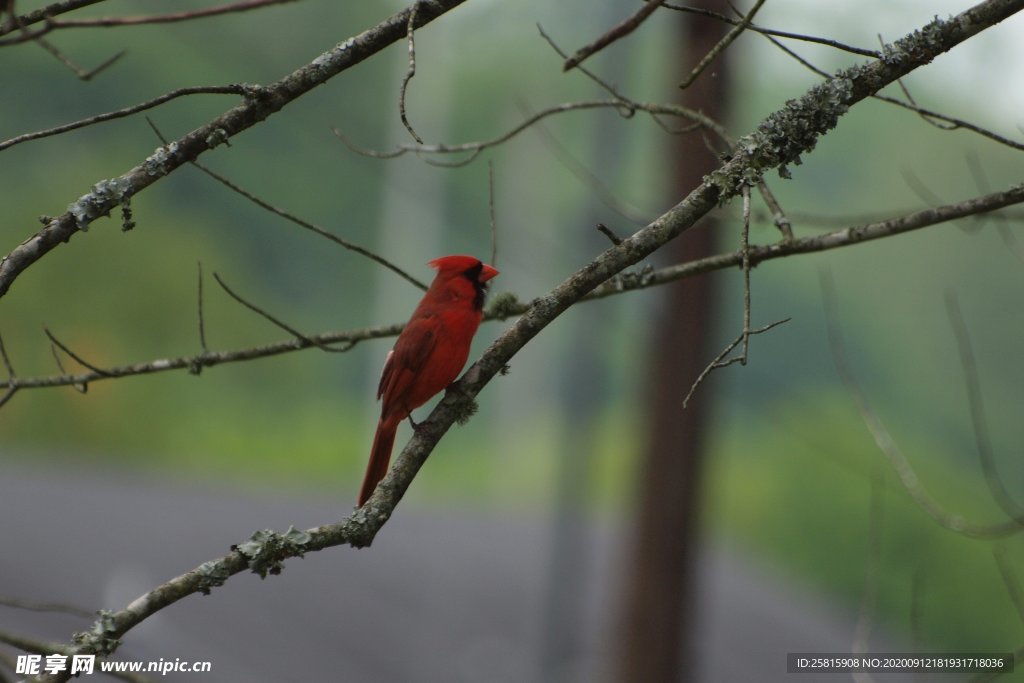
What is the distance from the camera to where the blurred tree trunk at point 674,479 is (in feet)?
16.2

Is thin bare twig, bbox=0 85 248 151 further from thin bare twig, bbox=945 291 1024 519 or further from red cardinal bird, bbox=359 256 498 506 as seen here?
thin bare twig, bbox=945 291 1024 519

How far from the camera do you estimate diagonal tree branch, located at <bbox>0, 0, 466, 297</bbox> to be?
6.21 ft

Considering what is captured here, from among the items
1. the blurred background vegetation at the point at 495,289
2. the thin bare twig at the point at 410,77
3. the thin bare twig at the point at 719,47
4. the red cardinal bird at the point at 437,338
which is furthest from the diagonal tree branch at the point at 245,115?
the blurred background vegetation at the point at 495,289

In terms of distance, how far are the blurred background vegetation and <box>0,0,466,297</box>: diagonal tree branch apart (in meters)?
4.38

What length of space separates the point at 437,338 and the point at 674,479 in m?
2.32

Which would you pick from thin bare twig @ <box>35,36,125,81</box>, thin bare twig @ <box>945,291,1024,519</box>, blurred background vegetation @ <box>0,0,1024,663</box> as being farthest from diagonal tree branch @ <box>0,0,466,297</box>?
blurred background vegetation @ <box>0,0,1024,663</box>

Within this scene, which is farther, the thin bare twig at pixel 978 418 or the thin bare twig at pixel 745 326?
the thin bare twig at pixel 978 418

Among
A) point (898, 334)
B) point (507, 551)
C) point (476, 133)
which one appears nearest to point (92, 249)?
point (476, 133)

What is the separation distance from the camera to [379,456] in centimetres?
313

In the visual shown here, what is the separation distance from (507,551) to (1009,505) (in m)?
7.18

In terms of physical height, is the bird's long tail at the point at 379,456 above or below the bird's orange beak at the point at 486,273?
below

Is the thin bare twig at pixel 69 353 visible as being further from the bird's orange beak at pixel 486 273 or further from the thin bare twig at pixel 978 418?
the thin bare twig at pixel 978 418

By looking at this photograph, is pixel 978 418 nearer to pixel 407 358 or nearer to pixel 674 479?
pixel 407 358

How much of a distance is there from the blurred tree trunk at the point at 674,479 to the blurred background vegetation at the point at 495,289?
1.33 m
